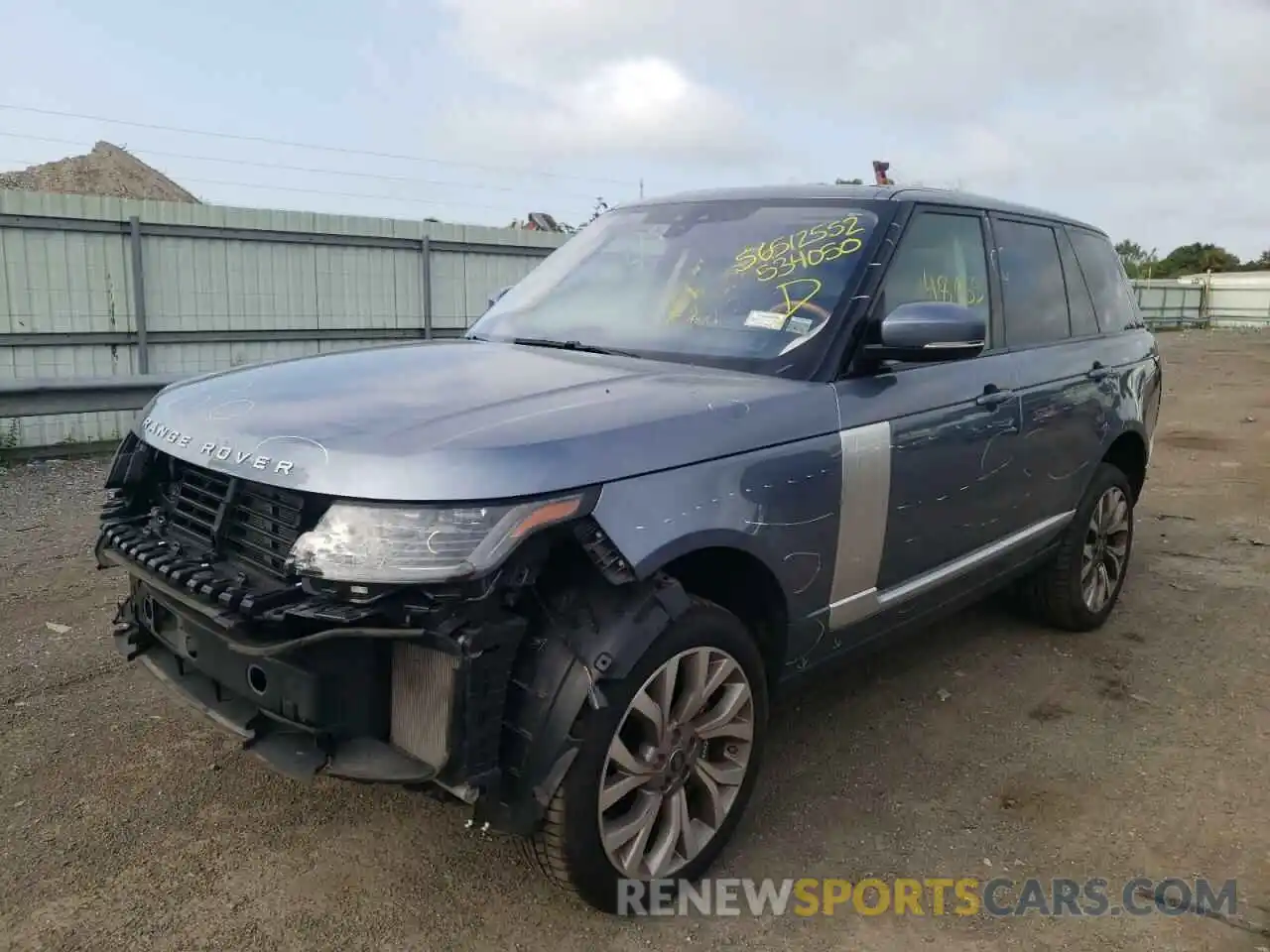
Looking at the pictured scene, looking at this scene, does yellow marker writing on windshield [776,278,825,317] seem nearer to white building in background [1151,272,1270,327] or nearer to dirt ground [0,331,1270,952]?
dirt ground [0,331,1270,952]

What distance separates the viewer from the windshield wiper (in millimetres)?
3393

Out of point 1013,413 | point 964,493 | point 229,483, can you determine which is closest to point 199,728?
point 229,483

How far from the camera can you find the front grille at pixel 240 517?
7.77 ft

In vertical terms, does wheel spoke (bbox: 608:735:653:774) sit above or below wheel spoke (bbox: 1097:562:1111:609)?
above

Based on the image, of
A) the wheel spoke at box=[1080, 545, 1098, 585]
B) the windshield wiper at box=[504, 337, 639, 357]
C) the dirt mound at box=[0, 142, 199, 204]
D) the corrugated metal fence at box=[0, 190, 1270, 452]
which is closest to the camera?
the windshield wiper at box=[504, 337, 639, 357]

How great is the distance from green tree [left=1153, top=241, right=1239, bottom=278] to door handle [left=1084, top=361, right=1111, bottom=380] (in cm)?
7006

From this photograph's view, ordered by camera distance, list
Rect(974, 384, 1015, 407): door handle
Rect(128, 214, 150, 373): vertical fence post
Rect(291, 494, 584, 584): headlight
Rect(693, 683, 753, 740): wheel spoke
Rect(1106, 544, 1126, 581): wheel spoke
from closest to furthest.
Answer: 1. Rect(291, 494, 584, 584): headlight
2. Rect(693, 683, 753, 740): wheel spoke
3. Rect(974, 384, 1015, 407): door handle
4. Rect(1106, 544, 1126, 581): wheel spoke
5. Rect(128, 214, 150, 373): vertical fence post

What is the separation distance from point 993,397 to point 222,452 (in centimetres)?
272

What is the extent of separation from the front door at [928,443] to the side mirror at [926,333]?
13 cm

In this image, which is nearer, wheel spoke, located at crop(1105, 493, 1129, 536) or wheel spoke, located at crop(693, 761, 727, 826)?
wheel spoke, located at crop(693, 761, 727, 826)

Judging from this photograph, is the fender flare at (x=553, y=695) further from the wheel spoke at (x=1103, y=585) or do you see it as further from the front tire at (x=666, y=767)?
the wheel spoke at (x=1103, y=585)
